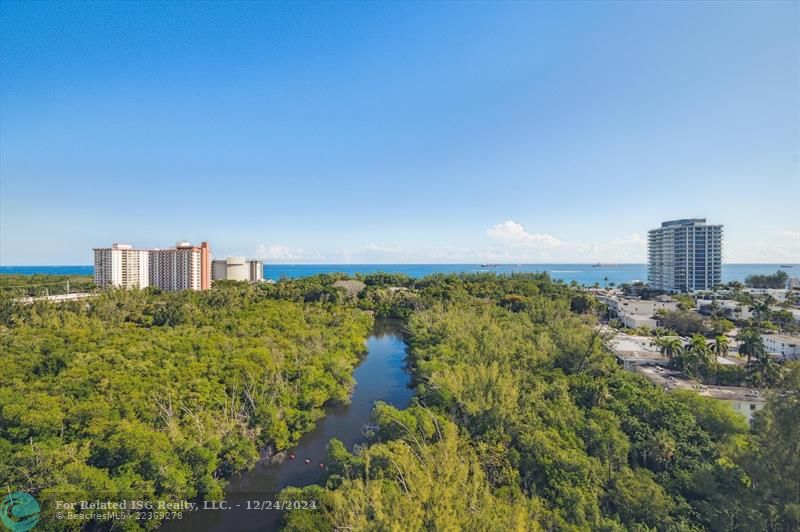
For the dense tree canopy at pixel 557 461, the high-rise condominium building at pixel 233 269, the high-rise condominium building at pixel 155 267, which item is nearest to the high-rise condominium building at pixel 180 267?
the high-rise condominium building at pixel 155 267

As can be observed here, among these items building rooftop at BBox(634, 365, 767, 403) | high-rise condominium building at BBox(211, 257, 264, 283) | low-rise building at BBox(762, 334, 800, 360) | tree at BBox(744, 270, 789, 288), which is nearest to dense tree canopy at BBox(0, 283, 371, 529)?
building rooftop at BBox(634, 365, 767, 403)

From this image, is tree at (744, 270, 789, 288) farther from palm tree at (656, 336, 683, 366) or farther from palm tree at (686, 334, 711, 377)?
palm tree at (686, 334, 711, 377)

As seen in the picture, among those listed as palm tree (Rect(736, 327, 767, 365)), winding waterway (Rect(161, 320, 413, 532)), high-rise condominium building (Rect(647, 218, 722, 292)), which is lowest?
winding waterway (Rect(161, 320, 413, 532))

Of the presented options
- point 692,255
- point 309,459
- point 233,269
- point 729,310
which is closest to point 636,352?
point 309,459

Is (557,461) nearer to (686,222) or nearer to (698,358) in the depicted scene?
(698,358)

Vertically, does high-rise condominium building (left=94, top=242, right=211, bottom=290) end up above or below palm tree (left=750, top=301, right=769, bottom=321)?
above

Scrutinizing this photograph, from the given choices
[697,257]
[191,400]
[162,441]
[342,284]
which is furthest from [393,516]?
[697,257]
